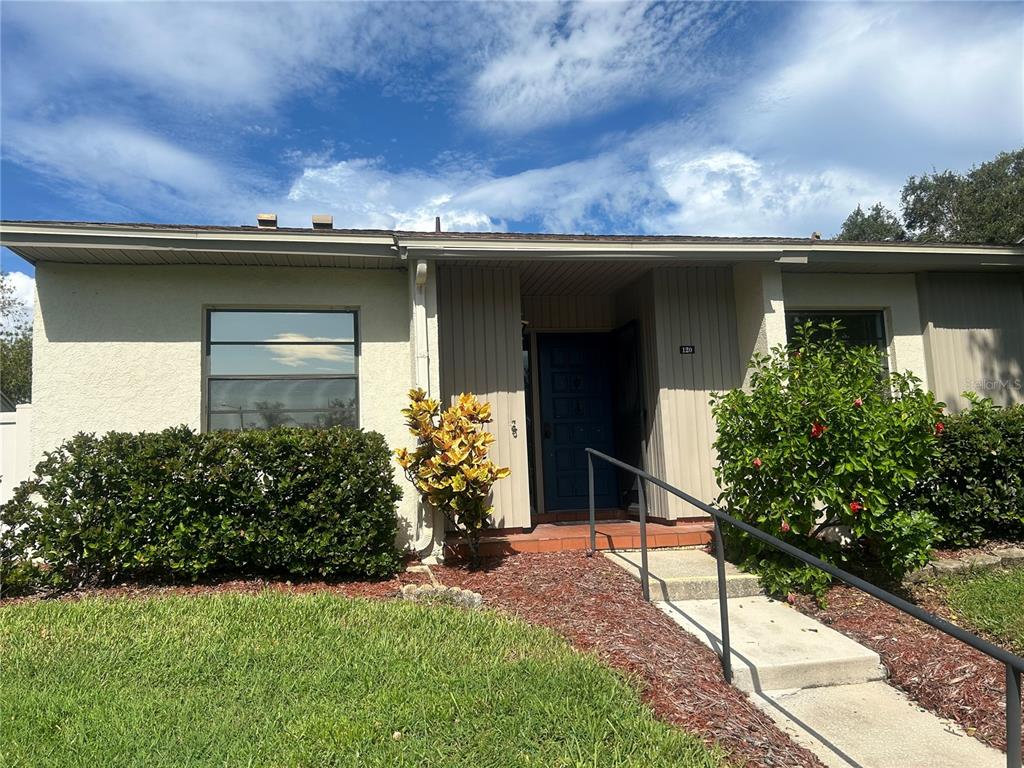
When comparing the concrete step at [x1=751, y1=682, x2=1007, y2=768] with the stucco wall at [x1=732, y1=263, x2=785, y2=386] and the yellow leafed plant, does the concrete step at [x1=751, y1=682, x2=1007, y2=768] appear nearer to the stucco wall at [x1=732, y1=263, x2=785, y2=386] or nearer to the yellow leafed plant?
the yellow leafed plant

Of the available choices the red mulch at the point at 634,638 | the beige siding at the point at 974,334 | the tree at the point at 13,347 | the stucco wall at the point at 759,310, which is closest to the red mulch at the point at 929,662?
the red mulch at the point at 634,638

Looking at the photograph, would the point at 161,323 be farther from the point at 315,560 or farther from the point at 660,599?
the point at 660,599

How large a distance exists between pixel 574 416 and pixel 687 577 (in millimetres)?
3268

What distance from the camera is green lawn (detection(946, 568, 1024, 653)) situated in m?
4.52

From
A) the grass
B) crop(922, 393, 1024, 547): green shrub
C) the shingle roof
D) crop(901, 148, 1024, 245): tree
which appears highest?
crop(901, 148, 1024, 245): tree

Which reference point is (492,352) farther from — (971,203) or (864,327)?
(971,203)

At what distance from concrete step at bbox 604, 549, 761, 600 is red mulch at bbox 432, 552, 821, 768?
0.64 feet

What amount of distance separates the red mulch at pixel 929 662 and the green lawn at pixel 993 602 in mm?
235

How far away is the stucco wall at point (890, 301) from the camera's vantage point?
7625mm

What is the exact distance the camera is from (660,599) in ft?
16.4

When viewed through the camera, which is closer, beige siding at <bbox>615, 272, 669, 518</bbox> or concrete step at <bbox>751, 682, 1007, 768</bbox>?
concrete step at <bbox>751, 682, 1007, 768</bbox>

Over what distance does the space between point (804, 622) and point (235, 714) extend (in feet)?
12.4

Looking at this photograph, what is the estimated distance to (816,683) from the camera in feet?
12.7

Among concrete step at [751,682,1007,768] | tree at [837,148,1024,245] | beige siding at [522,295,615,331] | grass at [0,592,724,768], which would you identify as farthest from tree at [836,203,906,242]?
grass at [0,592,724,768]
